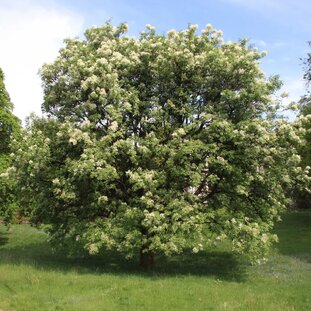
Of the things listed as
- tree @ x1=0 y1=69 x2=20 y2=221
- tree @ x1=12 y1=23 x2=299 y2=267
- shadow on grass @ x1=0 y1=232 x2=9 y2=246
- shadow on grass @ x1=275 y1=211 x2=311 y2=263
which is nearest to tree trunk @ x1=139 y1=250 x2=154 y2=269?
tree @ x1=12 y1=23 x2=299 y2=267

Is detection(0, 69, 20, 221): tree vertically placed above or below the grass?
above

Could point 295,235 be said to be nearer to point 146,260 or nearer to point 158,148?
point 146,260

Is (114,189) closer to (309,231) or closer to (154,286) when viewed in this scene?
(154,286)

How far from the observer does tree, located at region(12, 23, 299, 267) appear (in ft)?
70.5

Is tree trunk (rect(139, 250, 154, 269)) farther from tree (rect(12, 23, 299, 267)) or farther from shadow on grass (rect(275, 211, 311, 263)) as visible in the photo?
shadow on grass (rect(275, 211, 311, 263))

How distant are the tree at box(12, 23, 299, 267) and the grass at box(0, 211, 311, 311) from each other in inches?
57.3

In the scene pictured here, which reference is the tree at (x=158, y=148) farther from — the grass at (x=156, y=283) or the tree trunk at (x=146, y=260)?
the grass at (x=156, y=283)

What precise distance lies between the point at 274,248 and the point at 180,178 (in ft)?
48.4

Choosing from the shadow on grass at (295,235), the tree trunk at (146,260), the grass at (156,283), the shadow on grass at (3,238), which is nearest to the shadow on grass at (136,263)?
the grass at (156,283)

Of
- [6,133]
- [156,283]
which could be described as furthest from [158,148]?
[6,133]

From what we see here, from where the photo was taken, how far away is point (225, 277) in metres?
23.1

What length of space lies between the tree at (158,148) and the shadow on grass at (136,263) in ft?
4.20

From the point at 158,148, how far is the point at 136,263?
821 cm

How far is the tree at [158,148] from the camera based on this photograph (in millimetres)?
21484
